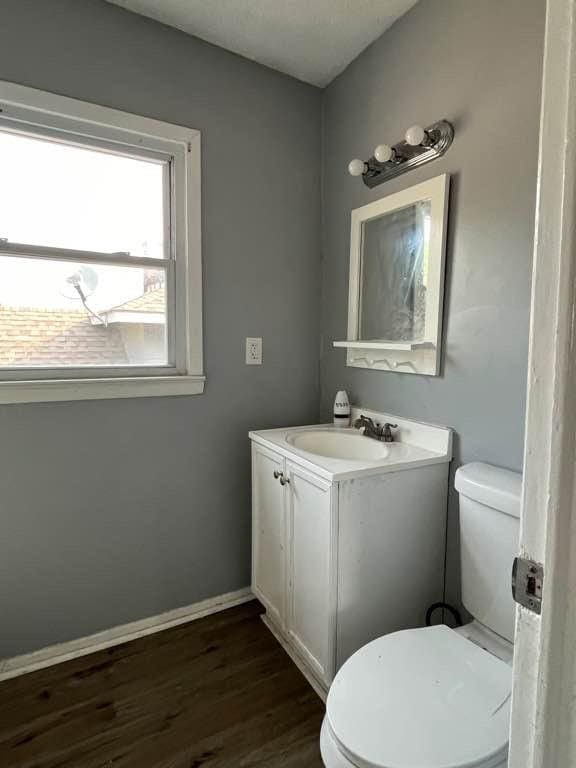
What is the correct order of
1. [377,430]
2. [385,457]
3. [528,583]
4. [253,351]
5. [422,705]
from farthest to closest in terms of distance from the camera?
1. [253,351]
2. [377,430]
3. [385,457]
4. [422,705]
5. [528,583]

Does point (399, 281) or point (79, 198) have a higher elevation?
point (79, 198)

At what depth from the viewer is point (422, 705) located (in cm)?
93

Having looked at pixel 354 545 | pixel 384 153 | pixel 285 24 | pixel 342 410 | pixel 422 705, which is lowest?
pixel 422 705

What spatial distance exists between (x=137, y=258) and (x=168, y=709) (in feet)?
5.33

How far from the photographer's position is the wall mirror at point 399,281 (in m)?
1.47

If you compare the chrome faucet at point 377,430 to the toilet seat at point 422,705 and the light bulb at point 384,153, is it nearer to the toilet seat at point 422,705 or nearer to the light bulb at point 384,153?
the toilet seat at point 422,705

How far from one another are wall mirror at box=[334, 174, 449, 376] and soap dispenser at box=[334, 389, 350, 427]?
0.51ft

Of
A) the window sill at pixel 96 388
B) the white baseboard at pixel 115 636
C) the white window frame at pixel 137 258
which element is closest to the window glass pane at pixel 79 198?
the white window frame at pixel 137 258

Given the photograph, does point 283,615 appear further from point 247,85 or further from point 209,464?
point 247,85

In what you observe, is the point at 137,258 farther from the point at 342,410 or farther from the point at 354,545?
the point at 354,545

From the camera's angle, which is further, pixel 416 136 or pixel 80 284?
pixel 80 284

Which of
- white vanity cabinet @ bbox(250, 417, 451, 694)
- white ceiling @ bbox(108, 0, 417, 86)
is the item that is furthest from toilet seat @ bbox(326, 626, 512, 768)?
white ceiling @ bbox(108, 0, 417, 86)

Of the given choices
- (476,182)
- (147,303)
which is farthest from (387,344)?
(147,303)

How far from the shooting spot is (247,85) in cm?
184
